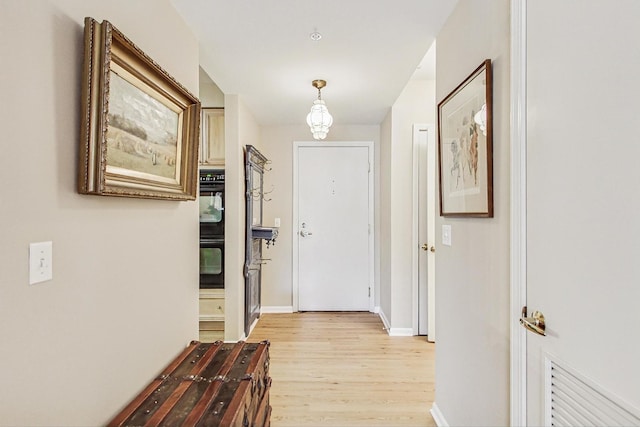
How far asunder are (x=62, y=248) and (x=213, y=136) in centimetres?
265

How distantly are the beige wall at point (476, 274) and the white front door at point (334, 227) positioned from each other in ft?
7.48

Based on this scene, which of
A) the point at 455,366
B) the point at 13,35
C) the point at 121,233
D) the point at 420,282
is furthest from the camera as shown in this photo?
the point at 420,282

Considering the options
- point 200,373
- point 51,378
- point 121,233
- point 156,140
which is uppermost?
point 156,140

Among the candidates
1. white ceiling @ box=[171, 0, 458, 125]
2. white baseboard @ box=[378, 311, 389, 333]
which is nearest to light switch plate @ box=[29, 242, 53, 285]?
white ceiling @ box=[171, 0, 458, 125]

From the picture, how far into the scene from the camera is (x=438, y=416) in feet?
6.79

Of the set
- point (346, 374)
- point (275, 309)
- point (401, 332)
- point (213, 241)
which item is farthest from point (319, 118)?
point (275, 309)

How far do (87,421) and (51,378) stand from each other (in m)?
0.27

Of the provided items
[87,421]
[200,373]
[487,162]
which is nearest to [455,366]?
[487,162]

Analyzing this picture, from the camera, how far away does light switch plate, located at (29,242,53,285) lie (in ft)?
2.97

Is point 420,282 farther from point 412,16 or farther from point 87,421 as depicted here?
point 87,421

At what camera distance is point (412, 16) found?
191 cm
